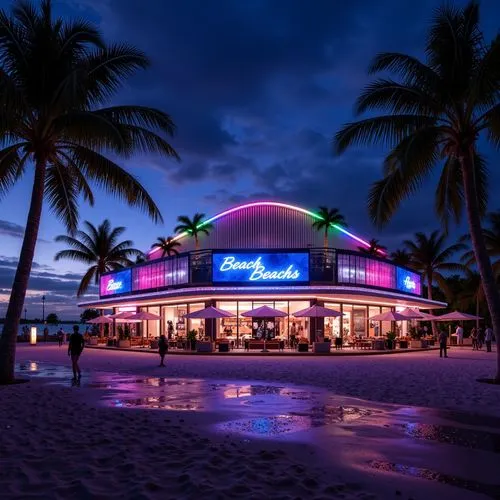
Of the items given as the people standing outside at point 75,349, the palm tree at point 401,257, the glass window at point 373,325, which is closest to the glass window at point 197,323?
the glass window at point 373,325

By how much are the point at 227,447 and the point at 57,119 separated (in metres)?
11.9

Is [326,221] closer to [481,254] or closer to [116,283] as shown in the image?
[116,283]

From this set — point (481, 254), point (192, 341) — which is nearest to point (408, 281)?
point (192, 341)

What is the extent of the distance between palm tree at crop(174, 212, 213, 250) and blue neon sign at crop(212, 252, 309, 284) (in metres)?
14.0

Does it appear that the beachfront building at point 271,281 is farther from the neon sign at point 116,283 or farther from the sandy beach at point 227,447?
the sandy beach at point 227,447

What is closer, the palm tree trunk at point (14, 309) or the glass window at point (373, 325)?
the palm tree trunk at point (14, 309)

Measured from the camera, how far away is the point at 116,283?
53.0 metres

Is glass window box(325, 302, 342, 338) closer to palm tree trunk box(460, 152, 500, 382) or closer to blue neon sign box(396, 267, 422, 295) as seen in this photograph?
blue neon sign box(396, 267, 422, 295)

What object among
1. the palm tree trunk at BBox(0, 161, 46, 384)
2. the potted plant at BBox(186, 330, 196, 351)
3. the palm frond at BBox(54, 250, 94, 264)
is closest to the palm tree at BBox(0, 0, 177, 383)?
the palm tree trunk at BBox(0, 161, 46, 384)

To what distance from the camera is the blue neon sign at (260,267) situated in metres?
36.8

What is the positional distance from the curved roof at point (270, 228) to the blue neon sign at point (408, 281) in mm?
5647

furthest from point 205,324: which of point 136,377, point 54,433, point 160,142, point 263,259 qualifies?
point 54,433

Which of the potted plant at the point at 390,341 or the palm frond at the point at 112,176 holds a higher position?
the palm frond at the point at 112,176

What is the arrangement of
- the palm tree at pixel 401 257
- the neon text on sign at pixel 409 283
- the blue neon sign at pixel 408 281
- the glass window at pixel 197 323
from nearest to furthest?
the glass window at pixel 197 323, the blue neon sign at pixel 408 281, the neon text on sign at pixel 409 283, the palm tree at pixel 401 257
